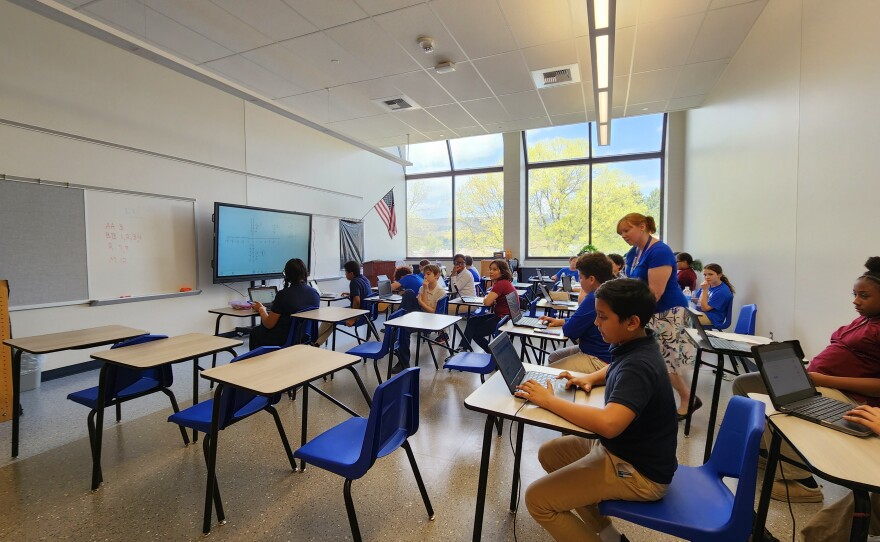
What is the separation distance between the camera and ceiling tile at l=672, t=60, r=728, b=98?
16.6 feet

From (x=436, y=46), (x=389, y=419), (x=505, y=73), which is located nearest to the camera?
(x=389, y=419)

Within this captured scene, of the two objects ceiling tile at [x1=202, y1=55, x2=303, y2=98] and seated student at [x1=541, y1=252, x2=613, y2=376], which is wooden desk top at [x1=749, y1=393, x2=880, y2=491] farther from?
ceiling tile at [x1=202, y1=55, x2=303, y2=98]

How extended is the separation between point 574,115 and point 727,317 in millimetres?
4159

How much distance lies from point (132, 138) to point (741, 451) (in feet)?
20.3

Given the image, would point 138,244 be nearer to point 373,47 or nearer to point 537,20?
point 373,47

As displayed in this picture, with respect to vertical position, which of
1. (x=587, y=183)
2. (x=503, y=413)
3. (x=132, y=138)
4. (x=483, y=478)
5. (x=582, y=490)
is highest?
(x=587, y=183)

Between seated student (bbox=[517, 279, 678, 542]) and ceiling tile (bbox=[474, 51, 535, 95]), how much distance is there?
13.6 feet

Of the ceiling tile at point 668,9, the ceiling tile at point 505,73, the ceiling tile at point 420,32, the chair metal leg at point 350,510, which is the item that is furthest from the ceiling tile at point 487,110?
the chair metal leg at point 350,510

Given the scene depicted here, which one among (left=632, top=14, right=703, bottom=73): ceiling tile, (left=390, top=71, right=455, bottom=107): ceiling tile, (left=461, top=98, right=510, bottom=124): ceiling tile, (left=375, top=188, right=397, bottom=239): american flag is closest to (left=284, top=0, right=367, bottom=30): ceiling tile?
(left=390, top=71, right=455, bottom=107): ceiling tile

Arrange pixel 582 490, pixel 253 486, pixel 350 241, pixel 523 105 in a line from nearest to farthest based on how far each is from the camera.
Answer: pixel 582 490 → pixel 253 486 → pixel 523 105 → pixel 350 241

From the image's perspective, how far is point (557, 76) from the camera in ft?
16.9

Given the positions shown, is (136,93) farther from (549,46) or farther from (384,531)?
(384,531)

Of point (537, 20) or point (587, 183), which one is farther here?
point (587, 183)

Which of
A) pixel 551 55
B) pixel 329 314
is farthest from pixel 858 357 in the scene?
pixel 551 55
